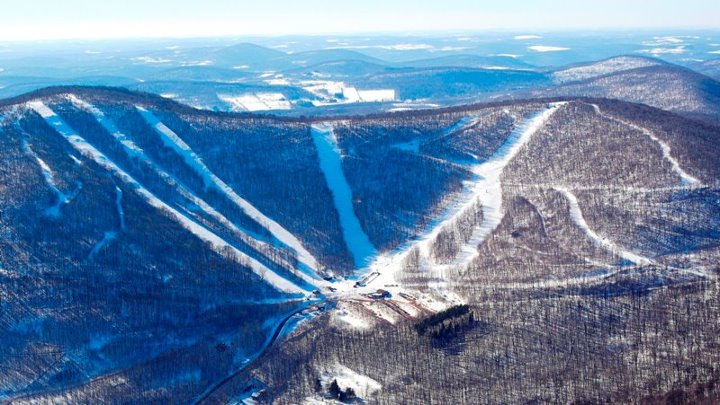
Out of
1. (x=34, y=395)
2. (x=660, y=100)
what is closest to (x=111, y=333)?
(x=34, y=395)

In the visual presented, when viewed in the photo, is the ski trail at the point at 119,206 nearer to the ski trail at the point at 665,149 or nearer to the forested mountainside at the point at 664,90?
the ski trail at the point at 665,149

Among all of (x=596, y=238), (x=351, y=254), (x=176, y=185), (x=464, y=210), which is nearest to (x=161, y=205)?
(x=176, y=185)

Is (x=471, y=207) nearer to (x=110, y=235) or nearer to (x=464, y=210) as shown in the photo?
(x=464, y=210)

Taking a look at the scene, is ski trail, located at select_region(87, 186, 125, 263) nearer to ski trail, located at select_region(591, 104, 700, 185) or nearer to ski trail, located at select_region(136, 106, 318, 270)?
ski trail, located at select_region(136, 106, 318, 270)

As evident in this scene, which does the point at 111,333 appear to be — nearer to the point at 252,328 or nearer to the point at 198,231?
the point at 252,328

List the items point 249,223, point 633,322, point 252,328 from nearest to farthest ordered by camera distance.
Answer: point 633,322, point 252,328, point 249,223

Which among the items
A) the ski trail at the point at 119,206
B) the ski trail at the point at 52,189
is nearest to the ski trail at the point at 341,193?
the ski trail at the point at 119,206

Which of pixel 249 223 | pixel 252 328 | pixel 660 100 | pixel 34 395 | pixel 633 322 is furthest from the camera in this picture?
pixel 660 100
